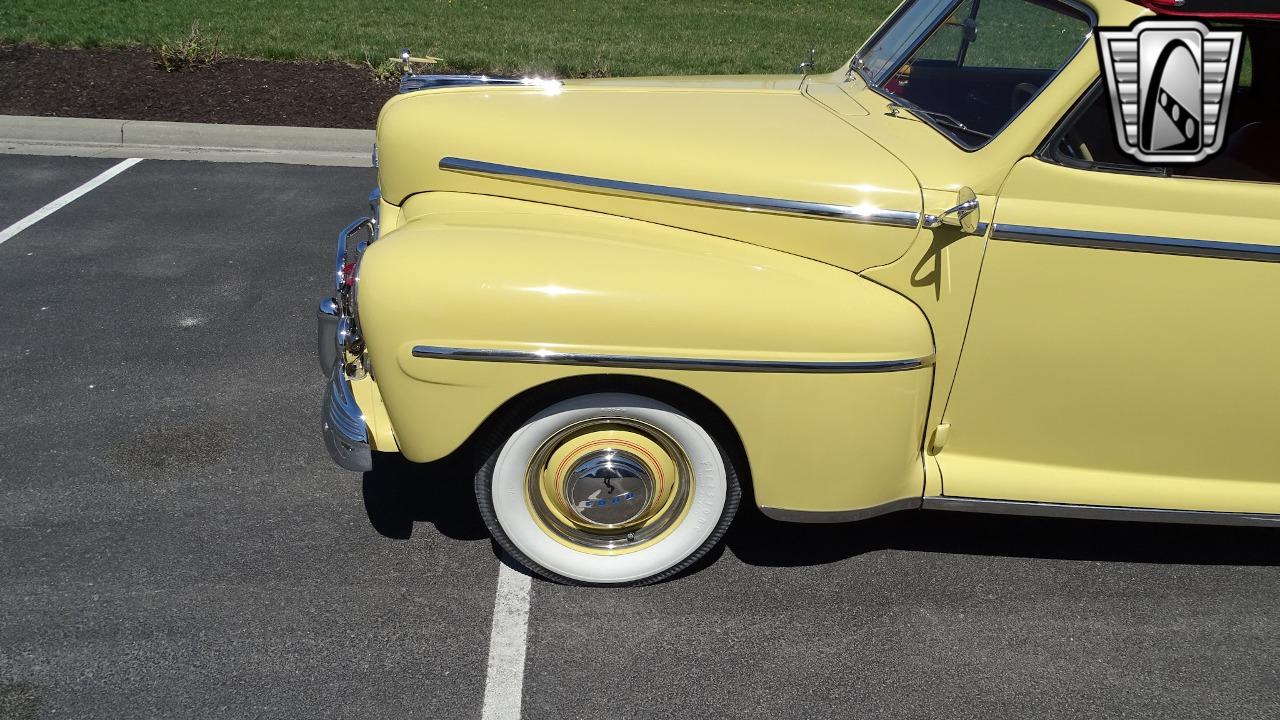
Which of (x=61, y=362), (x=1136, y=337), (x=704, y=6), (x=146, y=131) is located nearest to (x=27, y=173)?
(x=146, y=131)

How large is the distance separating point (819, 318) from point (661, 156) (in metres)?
0.64

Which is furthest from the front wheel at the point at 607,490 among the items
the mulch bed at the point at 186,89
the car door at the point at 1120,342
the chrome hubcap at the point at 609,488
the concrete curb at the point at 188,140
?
the mulch bed at the point at 186,89

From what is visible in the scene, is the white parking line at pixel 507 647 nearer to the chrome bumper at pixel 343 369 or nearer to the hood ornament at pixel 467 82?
the chrome bumper at pixel 343 369

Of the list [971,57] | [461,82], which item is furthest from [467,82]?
[971,57]

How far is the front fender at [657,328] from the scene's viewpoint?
241cm

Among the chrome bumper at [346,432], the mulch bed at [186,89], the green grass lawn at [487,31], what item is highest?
the green grass lawn at [487,31]

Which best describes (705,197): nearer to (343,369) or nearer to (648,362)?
(648,362)

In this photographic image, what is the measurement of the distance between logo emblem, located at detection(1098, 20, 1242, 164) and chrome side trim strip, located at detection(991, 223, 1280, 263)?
0.20 m

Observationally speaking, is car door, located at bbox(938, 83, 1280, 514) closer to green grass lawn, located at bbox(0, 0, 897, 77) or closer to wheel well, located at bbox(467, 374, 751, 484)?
wheel well, located at bbox(467, 374, 751, 484)

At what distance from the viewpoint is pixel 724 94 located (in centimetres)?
319

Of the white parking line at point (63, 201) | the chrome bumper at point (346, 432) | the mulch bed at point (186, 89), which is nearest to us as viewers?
the chrome bumper at point (346, 432)

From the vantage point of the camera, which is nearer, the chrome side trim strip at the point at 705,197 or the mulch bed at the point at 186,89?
the chrome side trim strip at the point at 705,197

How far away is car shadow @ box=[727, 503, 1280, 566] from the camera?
305 cm

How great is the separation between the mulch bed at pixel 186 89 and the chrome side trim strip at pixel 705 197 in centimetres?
455
